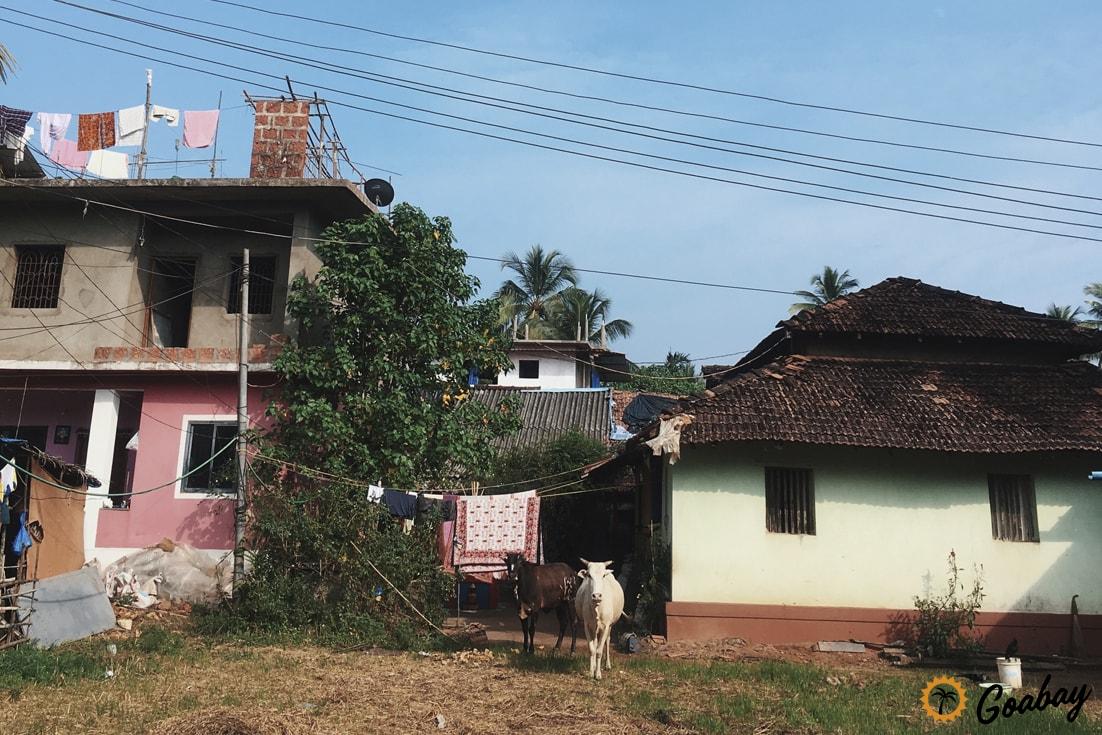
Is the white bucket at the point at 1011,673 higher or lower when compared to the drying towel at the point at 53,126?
lower

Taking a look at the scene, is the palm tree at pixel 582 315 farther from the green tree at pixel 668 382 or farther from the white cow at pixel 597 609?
the white cow at pixel 597 609

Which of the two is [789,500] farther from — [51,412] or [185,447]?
[51,412]

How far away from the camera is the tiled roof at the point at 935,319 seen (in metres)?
16.0

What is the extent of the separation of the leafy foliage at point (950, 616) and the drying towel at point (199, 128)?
15.6 meters


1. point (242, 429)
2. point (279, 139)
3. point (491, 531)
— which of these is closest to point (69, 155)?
point (279, 139)

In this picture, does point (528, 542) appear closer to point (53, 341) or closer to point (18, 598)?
point (18, 598)

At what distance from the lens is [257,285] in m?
16.8

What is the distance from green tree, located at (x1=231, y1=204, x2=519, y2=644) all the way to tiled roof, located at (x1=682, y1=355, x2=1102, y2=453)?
454 centimetres

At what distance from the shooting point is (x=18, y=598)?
1159cm

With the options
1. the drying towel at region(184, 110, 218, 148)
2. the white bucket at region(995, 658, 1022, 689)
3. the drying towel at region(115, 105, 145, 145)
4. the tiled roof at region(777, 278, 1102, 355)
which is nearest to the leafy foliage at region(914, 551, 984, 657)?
the white bucket at region(995, 658, 1022, 689)

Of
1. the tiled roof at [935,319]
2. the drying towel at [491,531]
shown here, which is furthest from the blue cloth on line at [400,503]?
the tiled roof at [935,319]

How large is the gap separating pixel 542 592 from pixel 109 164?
40.0ft

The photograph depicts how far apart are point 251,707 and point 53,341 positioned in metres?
11.0

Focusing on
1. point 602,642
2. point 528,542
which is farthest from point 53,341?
point 602,642
